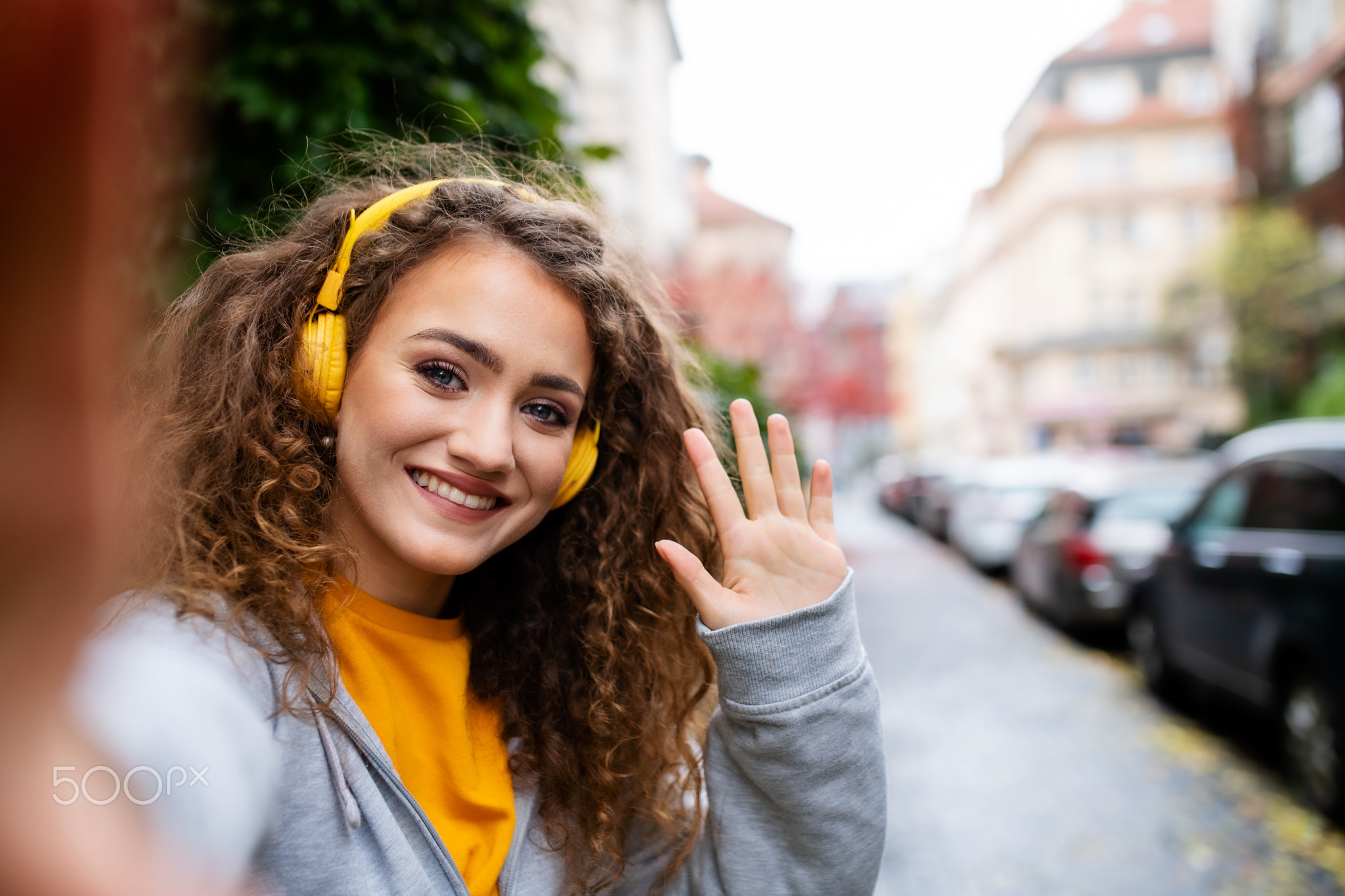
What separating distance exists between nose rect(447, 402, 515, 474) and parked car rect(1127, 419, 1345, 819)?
169 inches

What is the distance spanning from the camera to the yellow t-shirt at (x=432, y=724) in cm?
142

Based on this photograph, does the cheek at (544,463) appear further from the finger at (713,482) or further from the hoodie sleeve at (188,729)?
the hoodie sleeve at (188,729)

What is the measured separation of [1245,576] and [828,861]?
15.7 feet

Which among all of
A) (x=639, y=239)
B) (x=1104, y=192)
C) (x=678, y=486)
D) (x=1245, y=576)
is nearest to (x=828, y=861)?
(x=678, y=486)

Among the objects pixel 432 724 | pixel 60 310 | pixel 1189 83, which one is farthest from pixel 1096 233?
pixel 60 310

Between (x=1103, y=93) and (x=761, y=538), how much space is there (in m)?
54.0

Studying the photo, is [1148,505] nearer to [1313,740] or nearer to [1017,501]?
[1313,740]

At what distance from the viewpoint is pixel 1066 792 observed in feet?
17.2

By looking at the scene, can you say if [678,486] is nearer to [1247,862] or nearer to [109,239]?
[109,239]

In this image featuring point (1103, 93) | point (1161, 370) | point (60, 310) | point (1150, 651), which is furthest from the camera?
point (1103, 93)

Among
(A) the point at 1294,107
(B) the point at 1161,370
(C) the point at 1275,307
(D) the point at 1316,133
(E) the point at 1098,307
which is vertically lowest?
(B) the point at 1161,370

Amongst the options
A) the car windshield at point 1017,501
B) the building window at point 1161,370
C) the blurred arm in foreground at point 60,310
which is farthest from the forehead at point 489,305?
the building window at point 1161,370

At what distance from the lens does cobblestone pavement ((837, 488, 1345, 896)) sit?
4.18 metres

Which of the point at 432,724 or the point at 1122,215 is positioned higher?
the point at 1122,215
